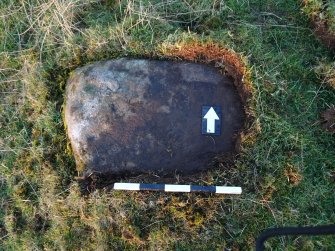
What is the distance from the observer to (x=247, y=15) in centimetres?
370

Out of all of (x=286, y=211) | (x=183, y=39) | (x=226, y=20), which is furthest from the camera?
(x=226, y=20)

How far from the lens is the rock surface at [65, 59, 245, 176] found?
330 cm

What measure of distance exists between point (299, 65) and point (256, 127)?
0.73m

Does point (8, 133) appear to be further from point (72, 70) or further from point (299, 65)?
point (299, 65)

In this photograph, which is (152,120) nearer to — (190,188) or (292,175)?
(190,188)

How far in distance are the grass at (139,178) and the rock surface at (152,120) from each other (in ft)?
0.60

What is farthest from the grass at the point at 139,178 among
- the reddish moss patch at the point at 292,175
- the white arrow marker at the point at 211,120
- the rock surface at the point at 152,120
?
the white arrow marker at the point at 211,120

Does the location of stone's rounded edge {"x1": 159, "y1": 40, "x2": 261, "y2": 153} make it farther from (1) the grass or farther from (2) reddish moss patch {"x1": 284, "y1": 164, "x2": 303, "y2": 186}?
(2) reddish moss patch {"x1": 284, "y1": 164, "x2": 303, "y2": 186}

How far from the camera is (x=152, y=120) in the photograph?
10.9 ft

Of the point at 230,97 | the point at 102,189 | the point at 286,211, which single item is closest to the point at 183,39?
the point at 230,97

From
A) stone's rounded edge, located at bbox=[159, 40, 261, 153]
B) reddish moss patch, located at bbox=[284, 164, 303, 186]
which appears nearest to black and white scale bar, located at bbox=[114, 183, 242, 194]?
stone's rounded edge, located at bbox=[159, 40, 261, 153]

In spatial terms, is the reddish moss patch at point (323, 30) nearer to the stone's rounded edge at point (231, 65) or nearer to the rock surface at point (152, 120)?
the stone's rounded edge at point (231, 65)

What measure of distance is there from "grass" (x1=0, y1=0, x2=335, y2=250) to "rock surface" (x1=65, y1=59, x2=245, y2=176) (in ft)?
0.60

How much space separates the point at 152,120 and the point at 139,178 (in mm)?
484
